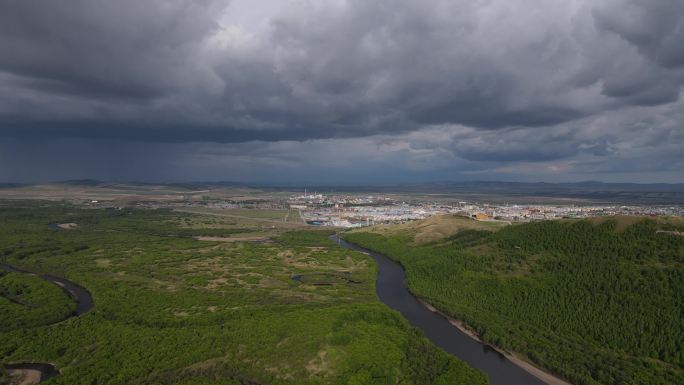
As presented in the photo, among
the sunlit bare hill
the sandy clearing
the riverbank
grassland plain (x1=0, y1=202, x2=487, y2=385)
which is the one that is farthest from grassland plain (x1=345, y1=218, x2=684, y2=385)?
the sandy clearing

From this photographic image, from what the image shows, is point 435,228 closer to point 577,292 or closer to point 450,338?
point 577,292

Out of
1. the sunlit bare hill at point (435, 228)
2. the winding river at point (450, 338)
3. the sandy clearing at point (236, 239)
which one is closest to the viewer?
the winding river at point (450, 338)

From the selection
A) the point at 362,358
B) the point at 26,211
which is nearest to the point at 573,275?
the point at 362,358

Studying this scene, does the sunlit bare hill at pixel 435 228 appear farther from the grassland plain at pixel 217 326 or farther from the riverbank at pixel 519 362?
the riverbank at pixel 519 362

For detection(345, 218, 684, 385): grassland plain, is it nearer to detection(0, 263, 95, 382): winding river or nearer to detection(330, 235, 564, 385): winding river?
detection(330, 235, 564, 385): winding river

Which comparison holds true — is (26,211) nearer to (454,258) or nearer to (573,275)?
(454,258)

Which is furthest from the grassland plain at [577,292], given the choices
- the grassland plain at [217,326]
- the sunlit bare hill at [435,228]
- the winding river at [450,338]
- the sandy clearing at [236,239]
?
the sandy clearing at [236,239]
